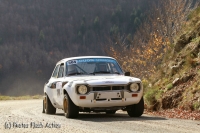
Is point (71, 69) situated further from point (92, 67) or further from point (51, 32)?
point (51, 32)

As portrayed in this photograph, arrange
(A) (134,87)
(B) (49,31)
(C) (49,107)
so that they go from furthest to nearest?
1. (B) (49,31)
2. (C) (49,107)
3. (A) (134,87)

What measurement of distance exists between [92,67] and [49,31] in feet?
446

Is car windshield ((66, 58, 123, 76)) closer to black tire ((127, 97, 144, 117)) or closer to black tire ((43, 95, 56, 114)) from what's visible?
black tire ((127, 97, 144, 117))

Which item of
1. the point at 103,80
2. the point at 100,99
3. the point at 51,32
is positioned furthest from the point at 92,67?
the point at 51,32

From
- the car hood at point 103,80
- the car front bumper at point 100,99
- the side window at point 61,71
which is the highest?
the side window at point 61,71

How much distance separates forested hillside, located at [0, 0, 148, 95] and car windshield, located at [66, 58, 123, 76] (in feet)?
346

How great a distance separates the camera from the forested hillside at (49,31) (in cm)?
12631

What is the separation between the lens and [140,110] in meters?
11.8

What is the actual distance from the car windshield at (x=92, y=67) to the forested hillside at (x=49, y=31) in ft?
346

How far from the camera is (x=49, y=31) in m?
148

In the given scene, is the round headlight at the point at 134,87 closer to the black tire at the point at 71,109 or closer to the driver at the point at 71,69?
the black tire at the point at 71,109

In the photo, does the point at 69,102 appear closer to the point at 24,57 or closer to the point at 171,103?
the point at 171,103

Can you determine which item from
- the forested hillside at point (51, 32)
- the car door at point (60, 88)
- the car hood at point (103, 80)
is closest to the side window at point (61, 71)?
the car door at point (60, 88)

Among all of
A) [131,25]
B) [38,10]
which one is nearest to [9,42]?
[38,10]
